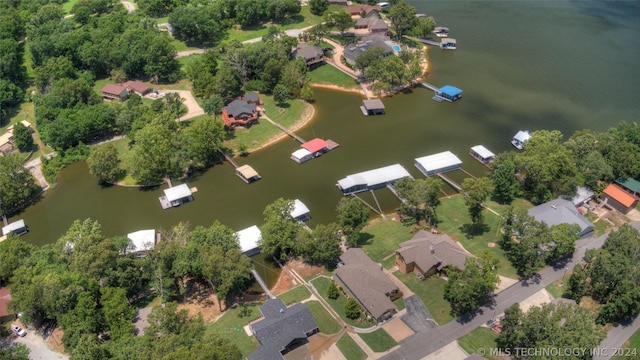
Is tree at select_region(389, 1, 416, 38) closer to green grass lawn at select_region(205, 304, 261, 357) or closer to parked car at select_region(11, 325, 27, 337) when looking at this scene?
green grass lawn at select_region(205, 304, 261, 357)

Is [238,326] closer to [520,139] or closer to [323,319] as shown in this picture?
[323,319]

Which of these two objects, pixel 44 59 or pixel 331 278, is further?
pixel 44 59

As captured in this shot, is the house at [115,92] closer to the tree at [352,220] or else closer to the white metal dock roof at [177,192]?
the white metal dock roof at [177,192]

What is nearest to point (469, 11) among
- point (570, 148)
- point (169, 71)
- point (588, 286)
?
point (570, 148)

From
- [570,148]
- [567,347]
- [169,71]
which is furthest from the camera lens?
[169,71]

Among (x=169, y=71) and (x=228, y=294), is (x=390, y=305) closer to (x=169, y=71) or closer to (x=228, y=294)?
(x=228, y=294)

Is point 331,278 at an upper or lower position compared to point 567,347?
lower

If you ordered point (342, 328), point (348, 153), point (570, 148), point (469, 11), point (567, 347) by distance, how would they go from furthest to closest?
point (469, 11), point (348, 153), point (570, 148), point (342, 328), point (567, 347)

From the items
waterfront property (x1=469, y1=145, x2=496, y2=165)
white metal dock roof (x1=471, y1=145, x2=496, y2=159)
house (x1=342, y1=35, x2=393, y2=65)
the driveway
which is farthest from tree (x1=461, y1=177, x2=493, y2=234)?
house (x1=342, y1=35, x2=393, y2=65)

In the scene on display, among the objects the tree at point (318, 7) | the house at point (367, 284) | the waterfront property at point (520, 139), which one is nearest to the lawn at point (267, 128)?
the house at point (367, 284)
